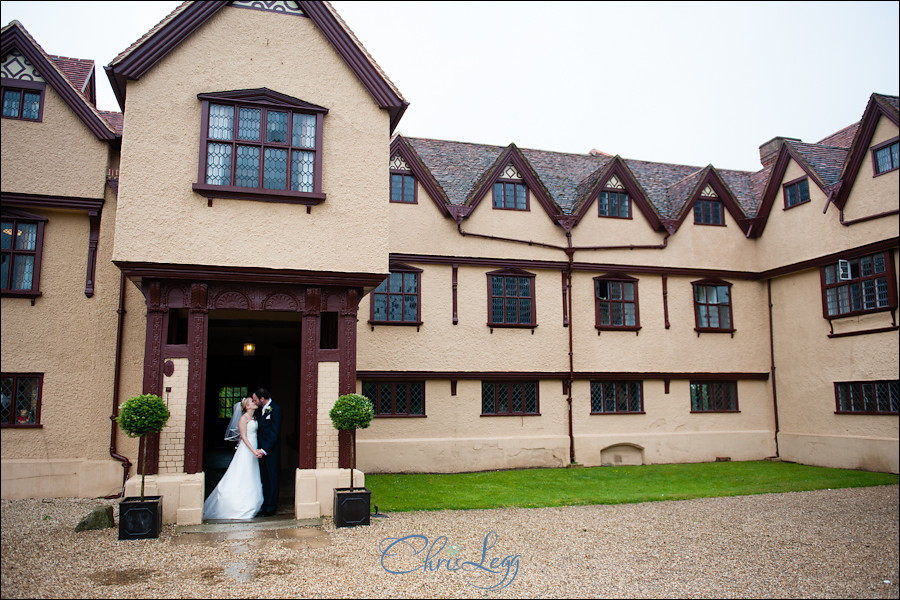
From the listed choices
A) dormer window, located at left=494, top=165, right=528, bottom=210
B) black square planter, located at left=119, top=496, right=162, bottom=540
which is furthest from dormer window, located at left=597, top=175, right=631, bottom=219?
black square planter, located at left=119, top=496, right=162, bottom=540

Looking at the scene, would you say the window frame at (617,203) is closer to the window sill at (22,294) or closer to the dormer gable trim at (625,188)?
the dormer gable trim at (625,188)

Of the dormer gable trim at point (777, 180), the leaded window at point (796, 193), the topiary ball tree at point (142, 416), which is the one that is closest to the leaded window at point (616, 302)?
the dormer gable trim at point (777, 180)

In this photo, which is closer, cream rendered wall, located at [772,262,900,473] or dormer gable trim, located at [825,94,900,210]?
dormer gable trim, located at [825,94,900,210]

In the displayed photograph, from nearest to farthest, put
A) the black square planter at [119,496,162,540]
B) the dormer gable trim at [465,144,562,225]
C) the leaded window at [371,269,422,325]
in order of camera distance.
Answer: the black square planter at [119,496,162,540] → the leaded window at [371,269,422,325] → the dormer gable trim at [465,144,562,225]

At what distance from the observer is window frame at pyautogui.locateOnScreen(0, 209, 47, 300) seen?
1465 cm

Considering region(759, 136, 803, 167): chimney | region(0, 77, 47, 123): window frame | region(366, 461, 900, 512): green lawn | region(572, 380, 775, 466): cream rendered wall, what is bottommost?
region(366, 461, 900, 512): green lawn

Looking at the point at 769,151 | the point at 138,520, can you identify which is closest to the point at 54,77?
the point at 138,520

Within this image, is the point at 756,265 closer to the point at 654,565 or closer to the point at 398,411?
the point at 398,411

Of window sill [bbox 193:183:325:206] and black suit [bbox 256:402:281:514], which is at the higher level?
window sill [bbox 193:183:325:206]

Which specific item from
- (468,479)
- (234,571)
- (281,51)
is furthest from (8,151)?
(468,479)

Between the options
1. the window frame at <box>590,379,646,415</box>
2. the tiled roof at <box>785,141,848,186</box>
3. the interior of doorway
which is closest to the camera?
the interior of doorway

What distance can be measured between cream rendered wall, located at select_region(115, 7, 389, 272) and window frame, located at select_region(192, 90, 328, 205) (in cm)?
15

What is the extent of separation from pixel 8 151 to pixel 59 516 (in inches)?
310
